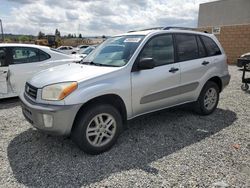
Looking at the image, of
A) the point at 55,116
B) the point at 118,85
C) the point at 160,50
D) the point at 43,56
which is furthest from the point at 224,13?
the point at 55,116

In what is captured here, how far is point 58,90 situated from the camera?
3.21 meters

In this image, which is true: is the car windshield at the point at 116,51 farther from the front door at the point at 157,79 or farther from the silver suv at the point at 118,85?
the front door at the point at 157,79

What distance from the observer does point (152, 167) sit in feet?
10.5

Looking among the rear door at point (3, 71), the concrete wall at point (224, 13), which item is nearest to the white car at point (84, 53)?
the rear door at point (3, 71)

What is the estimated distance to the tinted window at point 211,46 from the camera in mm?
5008

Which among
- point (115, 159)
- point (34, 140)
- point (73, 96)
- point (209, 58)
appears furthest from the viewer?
point (209, 58)

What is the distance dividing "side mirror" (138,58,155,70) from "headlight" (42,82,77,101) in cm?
106

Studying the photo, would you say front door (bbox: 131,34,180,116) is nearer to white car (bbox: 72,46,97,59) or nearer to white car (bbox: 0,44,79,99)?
white car (bbox: 72,46,97,59)

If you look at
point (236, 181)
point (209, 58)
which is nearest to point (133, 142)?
point (236, 181)

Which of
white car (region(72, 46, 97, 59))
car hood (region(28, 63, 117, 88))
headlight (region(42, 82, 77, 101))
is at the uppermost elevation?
white car (region(72, 46, 97, 59))

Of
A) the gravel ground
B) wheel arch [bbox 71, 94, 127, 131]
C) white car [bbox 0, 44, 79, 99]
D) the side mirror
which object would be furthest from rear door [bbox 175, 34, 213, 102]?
white car [bbox 0, 44, 79, 99]

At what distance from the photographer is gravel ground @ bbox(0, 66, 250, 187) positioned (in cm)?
292

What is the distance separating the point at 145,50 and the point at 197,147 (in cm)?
173

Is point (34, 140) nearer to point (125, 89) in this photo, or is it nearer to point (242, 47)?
point (125, 89)
